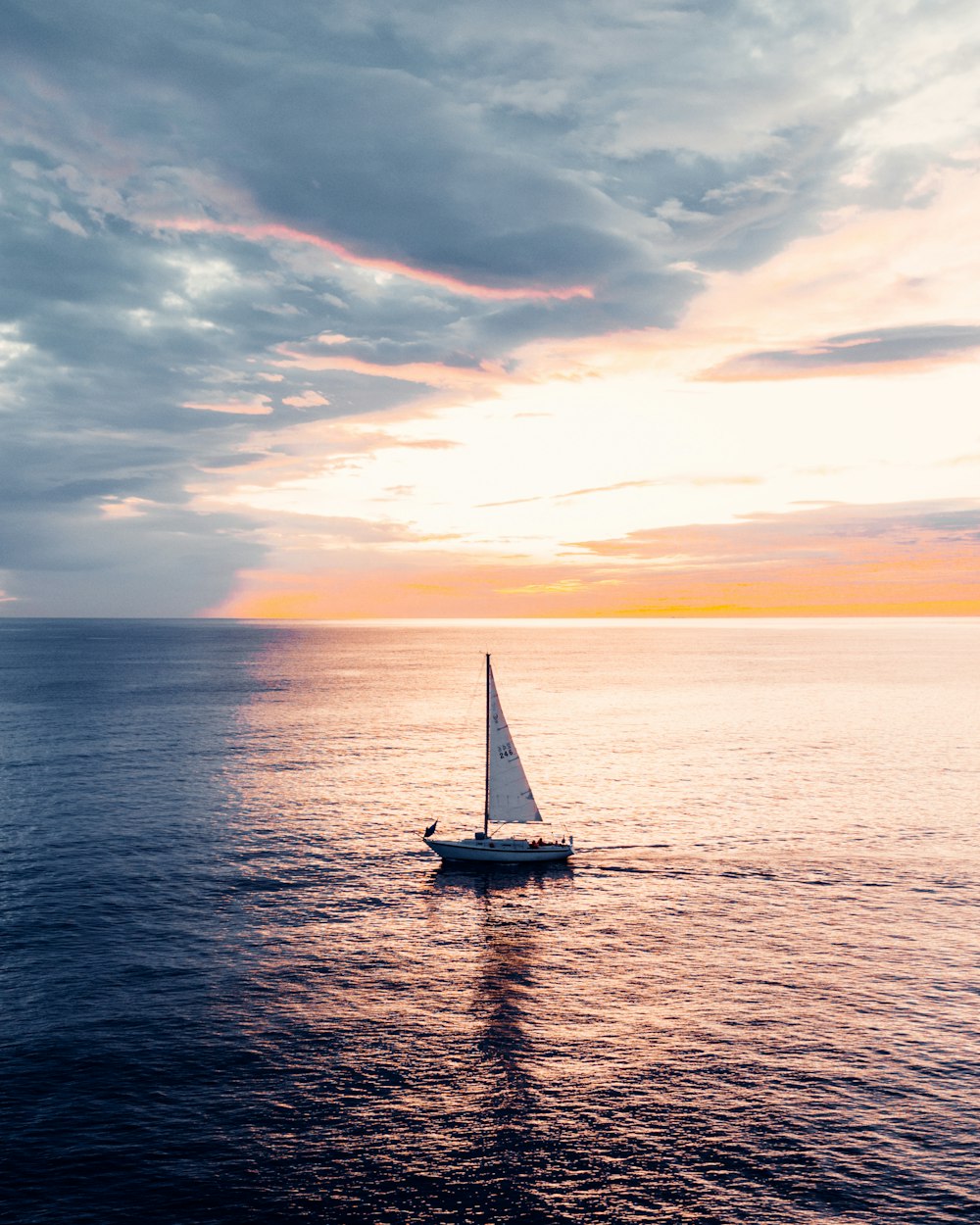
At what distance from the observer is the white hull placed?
93.6 m

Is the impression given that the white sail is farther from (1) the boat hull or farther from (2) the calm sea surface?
(2) the calm sea surface

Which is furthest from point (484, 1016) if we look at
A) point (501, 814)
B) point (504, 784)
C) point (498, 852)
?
point (504, 784)

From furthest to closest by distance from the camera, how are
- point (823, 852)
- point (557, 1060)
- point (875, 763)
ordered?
1. point (875, 763)
2. point (823, 852)
3. point (557, 1060)

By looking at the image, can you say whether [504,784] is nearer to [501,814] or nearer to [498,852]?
[501,814]

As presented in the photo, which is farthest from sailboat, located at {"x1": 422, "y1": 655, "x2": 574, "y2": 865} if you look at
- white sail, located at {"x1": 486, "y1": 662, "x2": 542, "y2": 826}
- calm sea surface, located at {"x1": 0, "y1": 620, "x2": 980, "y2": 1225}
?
calm sea surface, located at {"x1": 0, "y1": 620, "x2": 980, "y2": 1225}

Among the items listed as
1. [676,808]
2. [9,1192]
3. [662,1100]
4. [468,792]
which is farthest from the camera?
[468,792]

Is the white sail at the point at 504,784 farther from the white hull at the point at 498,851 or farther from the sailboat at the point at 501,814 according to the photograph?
the white hull at the point at 498,851

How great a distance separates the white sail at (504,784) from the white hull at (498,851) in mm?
4165

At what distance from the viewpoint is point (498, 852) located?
310ft

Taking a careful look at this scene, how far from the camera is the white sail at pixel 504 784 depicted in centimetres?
9812

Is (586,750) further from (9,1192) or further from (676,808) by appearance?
(9,1192)

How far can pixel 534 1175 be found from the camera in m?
43.2

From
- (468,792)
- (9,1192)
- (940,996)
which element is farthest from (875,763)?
(9,1192)

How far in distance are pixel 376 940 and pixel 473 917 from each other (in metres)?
11.0
